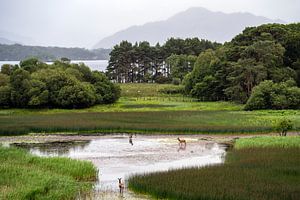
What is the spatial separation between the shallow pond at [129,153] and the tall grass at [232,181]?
169 cm

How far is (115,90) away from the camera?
79.0 meters

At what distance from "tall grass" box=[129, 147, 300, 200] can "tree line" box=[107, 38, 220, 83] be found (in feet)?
294

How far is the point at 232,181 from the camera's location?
72.5 feet

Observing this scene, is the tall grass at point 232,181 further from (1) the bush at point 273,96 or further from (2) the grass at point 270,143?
(1) the bush at point 273,96

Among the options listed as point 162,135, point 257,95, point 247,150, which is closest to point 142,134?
point 162,135

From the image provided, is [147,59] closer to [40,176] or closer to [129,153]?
[129,153]

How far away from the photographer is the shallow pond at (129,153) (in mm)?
28531

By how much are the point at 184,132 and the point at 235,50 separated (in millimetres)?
37025

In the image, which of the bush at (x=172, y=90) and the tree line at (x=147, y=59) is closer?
the bush at (x=172, y=90)

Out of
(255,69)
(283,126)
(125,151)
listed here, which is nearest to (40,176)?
(125,151)

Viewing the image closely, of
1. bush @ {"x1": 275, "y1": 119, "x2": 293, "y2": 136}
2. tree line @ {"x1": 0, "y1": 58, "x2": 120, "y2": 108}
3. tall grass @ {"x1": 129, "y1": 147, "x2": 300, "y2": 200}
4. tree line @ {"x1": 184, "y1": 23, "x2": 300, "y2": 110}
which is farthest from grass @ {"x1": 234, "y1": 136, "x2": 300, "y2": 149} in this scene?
tree line @ {"x1": 0, "y1": 58, "x2": 120, "y2": 108}

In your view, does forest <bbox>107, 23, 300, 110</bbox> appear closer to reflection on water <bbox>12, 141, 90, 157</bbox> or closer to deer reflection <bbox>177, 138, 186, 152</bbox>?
deer reflection <bbox>177, 138, 186, 152</bbox>

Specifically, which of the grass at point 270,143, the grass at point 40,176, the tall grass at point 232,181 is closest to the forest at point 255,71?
the grass at point 270,143

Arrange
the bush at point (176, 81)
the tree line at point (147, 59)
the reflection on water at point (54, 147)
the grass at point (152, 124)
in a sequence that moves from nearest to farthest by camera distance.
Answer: the reflection on water at point (54, 147)
the grass at point (152, 124)
the bush at point (176, 81)
the tree line at point (147, 59)
